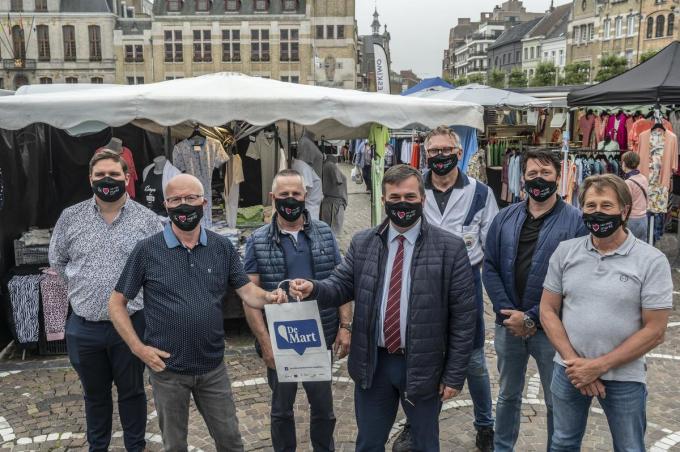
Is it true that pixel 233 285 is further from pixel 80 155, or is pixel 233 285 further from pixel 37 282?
pixel 80 155

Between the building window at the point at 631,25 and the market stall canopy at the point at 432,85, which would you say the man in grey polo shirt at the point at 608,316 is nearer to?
the market stall canopy at the point at 432,85

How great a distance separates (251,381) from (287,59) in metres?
54.0

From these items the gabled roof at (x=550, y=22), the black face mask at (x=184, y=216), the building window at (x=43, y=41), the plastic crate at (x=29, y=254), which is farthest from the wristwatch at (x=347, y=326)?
the gabled roof at (x=550, y=22)

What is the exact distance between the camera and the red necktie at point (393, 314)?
2.94m

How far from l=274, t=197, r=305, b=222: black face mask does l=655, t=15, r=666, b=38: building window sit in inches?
2084

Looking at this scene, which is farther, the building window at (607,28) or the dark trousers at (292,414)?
the building window at (607,28)

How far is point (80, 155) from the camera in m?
7.93

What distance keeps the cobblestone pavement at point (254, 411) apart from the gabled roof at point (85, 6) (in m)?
58.5

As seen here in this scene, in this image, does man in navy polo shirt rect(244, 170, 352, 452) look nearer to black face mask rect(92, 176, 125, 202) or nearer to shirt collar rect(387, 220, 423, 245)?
shirt collar rect(387, 220, 423, 245)

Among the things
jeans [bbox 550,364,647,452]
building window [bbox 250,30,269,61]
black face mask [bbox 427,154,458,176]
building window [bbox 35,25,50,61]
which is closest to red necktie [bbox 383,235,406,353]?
jeans [bbox 550,364,647,452]

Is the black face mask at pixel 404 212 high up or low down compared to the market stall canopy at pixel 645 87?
down

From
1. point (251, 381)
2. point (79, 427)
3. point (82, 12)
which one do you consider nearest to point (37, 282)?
point (79, 427)

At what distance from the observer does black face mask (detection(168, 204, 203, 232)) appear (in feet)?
10.4

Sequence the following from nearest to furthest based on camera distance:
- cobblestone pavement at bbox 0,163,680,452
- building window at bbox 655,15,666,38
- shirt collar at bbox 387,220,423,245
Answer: shirt collar at bbox 387,220,423,245 → cobblestone pavement at bbox 0,163,680,452 → building window at bbox 655,15,666,38
